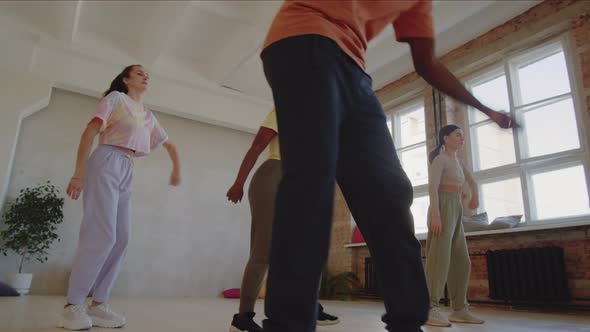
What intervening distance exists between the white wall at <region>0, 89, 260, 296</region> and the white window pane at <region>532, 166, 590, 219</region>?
4.28 metres

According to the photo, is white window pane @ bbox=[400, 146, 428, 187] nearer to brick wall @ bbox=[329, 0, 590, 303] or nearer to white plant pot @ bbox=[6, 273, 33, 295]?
brick wall @ bbox=[329, 0, 590, 303]

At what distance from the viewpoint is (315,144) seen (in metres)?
0.76

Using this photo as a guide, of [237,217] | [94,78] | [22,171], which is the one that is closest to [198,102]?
[94,78]

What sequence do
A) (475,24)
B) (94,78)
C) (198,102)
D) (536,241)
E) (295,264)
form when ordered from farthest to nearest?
(198,102) < (94,78) < (475,24) < (536,241) < (295,264)

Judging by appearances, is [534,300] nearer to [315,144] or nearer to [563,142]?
[563,142]

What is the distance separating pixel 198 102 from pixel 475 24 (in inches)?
160

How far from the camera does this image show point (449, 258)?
2539mm

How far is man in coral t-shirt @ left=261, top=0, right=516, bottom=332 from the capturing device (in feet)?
2.37

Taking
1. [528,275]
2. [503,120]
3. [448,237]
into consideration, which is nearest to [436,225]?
[448,237]

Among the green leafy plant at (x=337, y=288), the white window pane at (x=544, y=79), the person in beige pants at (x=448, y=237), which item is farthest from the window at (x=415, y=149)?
the person in beige pants at (x=448, y=237)

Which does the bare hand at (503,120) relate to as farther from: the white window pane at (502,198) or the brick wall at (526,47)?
the white window pane at (502,198)

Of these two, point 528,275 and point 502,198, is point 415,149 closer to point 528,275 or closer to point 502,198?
point 502,198

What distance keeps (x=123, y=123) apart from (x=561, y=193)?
13.3ft

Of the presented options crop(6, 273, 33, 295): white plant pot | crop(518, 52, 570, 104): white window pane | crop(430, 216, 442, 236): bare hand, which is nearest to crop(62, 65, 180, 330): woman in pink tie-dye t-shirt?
crop(430, 216, 442, 236): bare hand
